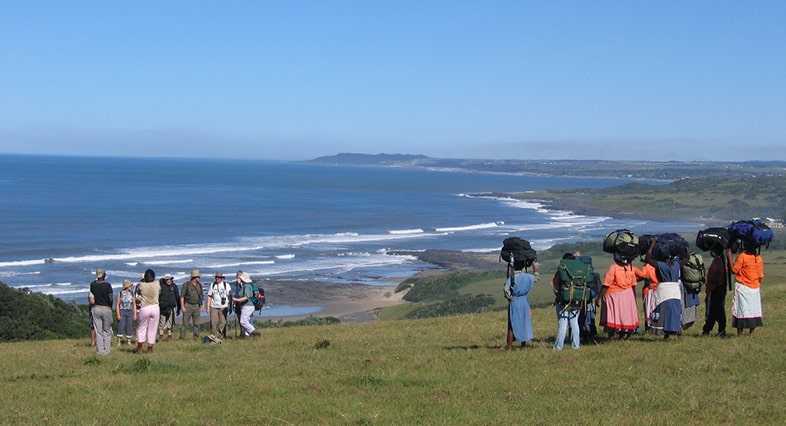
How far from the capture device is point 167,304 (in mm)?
21266

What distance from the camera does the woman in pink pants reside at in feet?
56.4

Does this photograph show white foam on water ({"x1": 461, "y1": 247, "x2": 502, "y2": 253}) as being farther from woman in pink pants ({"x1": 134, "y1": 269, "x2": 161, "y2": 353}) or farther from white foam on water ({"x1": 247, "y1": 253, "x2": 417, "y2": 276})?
woman in pink pants ({"x1": 134, "y1": 269, "x2": 161, "y2": 353})

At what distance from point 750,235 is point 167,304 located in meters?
11.8

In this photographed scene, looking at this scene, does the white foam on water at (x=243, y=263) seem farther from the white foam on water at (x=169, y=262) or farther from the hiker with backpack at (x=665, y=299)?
the hiker with backpack at (x=665, y=299)

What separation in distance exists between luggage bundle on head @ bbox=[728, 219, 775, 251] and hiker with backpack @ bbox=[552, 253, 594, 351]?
2.48m

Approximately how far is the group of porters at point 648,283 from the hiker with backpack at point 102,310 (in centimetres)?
694

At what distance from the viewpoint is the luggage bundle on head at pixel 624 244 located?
1516cm

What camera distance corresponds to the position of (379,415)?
10727 mm

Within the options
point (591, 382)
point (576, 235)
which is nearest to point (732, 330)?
point (591, 382)

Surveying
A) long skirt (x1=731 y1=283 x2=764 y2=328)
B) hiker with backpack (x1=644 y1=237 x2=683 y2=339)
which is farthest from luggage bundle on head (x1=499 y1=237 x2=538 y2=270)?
long skirt (x1=731 y1=283 x2=764 y2=328)

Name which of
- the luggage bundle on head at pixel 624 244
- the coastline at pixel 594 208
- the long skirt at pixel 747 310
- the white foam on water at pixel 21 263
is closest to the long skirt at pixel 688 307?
the long skirt at pixel 747 310

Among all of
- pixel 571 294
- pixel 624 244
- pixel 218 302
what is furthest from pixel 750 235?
pixel 218 302

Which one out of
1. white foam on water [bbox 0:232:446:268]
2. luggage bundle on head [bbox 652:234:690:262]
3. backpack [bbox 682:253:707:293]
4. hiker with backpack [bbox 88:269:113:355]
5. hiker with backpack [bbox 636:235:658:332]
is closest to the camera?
hiker with backpack [bbox 636:235:658:332]

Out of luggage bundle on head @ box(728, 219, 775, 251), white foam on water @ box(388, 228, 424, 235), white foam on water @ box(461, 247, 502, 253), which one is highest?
luggage bundle on head @ box(728, 219, 775, 251)
